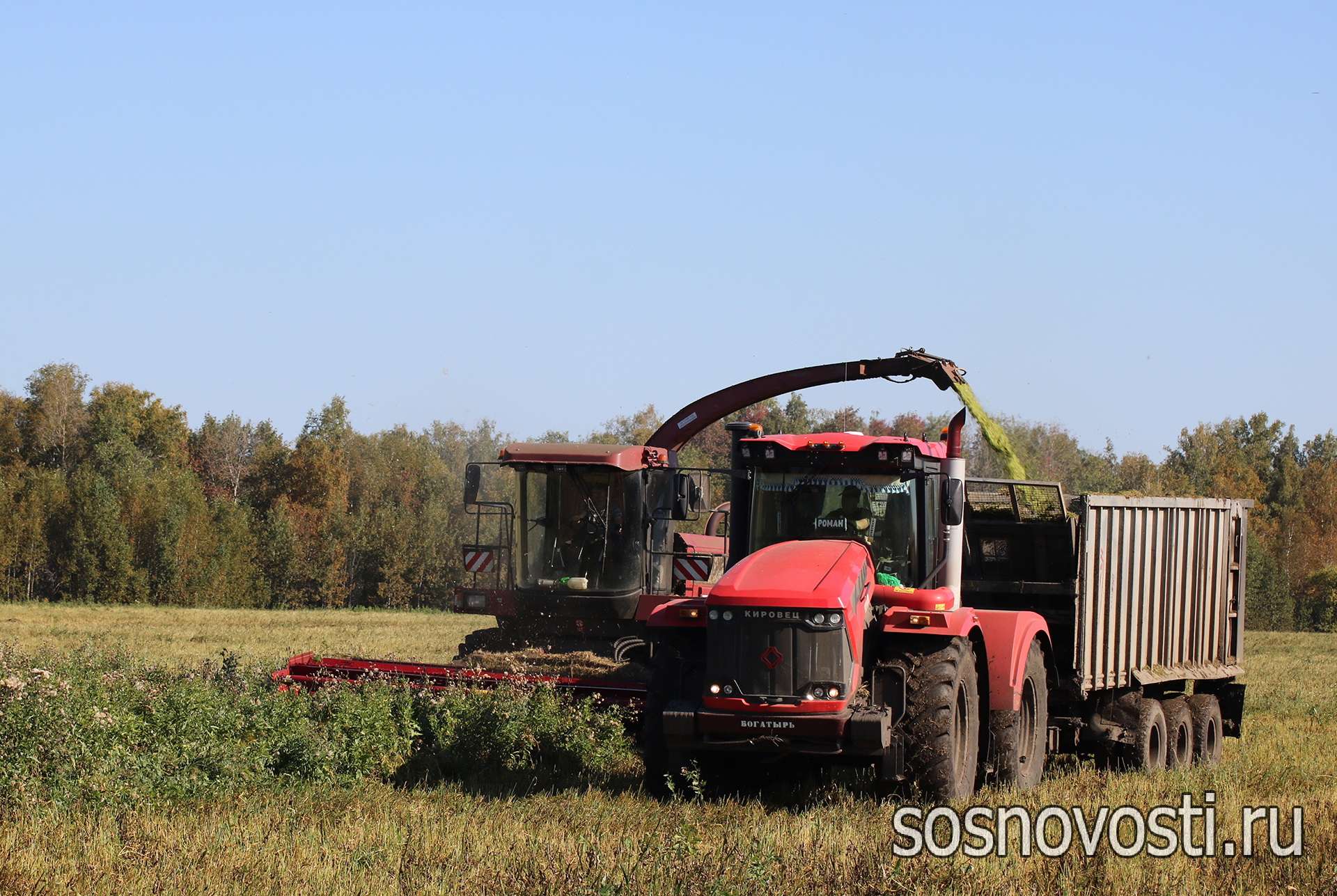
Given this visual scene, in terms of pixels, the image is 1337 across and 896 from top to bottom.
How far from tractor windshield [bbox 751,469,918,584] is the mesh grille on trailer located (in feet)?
7.25

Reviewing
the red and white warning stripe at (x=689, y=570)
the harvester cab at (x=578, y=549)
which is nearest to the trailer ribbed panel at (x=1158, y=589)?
the harvester cab at (x=578, y=549)

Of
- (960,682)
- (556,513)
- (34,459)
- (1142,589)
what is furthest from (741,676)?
(34,459)

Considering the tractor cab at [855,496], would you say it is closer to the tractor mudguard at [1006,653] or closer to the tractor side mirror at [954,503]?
the tractor side mirror at [954,503]

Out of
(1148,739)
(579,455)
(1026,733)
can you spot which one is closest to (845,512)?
(1026,733)

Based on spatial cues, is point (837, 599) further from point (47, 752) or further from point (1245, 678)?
point (1245, 678)

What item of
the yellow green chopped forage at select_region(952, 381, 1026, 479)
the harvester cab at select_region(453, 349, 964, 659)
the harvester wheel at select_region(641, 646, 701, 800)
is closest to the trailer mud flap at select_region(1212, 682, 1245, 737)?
the yellow green chopped forage at select_region(952, 381, 1026, 479)

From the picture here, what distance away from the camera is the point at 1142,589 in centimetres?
1362

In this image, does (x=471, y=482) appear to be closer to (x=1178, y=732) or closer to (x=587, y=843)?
(x=1178, y=732)

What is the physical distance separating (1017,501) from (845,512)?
312cm

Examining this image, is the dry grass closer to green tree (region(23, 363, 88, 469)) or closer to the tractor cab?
the tractor cab

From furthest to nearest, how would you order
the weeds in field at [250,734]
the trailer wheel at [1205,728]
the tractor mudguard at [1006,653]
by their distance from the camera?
the trailer wheel at [1205,728] < the tractor mudguard at [1006,653] < the weeds in field at [250,734]

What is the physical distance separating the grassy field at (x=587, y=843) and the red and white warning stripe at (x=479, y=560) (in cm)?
609

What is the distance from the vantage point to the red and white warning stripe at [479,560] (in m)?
17.3

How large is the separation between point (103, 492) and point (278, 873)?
49.7 metres
